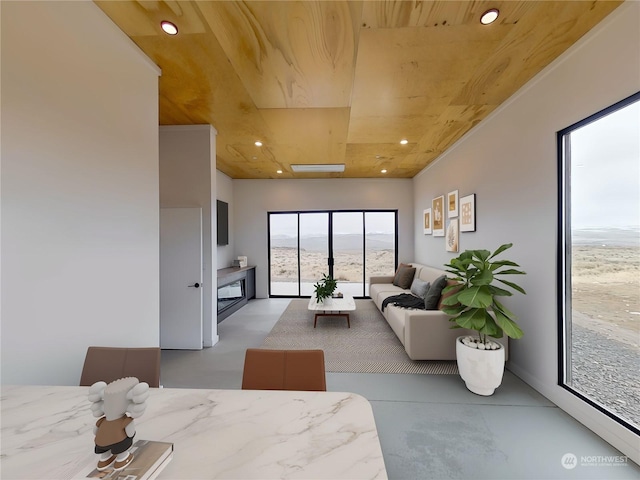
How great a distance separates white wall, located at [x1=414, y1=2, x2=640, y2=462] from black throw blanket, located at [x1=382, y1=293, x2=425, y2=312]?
Answer: 1164mm

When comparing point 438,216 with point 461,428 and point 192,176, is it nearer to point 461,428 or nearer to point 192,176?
point 461,428

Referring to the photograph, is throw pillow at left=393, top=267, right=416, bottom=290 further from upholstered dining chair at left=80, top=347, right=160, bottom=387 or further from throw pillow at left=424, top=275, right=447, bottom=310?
upholstered dining chair at left=80, top=347, right=160, bottom=387

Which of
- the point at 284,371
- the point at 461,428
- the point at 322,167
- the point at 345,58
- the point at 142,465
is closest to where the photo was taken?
the point at 142,465

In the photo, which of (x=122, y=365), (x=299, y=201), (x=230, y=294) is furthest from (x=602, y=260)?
(x=299, y=201)

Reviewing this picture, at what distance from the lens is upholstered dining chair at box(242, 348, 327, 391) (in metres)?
1.37

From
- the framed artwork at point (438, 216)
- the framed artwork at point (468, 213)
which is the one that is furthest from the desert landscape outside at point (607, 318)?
the framed artwork at point (438, 216)

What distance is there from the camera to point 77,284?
5.36 ft

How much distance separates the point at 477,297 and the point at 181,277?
11.4ft

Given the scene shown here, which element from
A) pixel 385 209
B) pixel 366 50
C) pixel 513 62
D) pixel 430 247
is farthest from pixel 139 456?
pixel 385 209

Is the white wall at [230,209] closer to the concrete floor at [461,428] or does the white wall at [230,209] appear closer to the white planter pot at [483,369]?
the concrete floor at [461,428]

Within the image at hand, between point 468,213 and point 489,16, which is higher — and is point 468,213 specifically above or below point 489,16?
below

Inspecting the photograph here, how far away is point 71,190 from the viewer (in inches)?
62.7

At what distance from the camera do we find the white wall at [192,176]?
11.9ft

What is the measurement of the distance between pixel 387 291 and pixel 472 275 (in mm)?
2569
